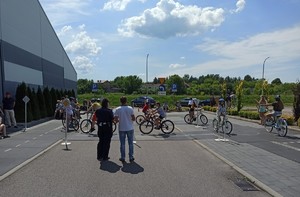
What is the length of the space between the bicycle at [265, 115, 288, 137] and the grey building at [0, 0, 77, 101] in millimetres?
14296

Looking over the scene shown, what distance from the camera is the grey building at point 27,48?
2311 cm

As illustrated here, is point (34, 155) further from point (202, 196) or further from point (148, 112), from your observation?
point (148, 112)

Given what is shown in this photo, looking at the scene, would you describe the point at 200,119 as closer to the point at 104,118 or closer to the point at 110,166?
the point at 104,118

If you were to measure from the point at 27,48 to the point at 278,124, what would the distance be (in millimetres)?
18933

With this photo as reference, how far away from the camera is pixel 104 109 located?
10.9 metres

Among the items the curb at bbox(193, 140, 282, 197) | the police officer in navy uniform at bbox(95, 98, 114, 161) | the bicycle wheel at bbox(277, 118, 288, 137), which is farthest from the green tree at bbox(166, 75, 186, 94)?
the curb at bbox(193, 140, 282, 197)

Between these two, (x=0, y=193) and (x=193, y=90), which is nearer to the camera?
(x=0, y=193)

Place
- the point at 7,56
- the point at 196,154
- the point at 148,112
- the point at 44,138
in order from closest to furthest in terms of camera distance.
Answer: the point at 196,154
the point at 44,138
the point at 148,112
the point at 7,56

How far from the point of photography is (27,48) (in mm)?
28328

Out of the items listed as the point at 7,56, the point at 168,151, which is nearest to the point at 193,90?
the point at 7,56

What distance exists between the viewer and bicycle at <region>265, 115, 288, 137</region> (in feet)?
54.3

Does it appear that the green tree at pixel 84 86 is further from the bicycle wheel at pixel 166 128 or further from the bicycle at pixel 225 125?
the bicycle wheel at pixel 166 128

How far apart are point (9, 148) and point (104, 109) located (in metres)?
4.20

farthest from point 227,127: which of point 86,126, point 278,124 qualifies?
point 86,126
